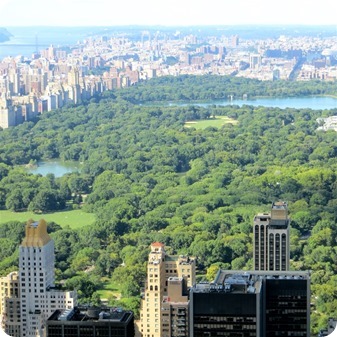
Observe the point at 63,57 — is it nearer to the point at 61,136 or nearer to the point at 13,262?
the point at 61,136

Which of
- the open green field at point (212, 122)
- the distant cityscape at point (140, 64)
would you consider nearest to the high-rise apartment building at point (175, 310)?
the distant cityscape at point (140, 64)

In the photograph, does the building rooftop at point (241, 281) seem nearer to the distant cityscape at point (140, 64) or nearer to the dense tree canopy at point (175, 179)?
the dense tree canopy at point (175, 179)

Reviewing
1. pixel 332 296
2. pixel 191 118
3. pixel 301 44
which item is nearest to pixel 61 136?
pixel 191 118

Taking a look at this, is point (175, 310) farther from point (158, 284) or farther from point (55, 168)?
point (55, 168)

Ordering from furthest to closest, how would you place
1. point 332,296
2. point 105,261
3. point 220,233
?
1. point 220,233
2. point 105,261
3. point 332,296

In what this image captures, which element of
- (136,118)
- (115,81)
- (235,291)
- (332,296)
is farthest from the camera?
(115,81)

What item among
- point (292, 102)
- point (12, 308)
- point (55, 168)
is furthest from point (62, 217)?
point (292, 102)
